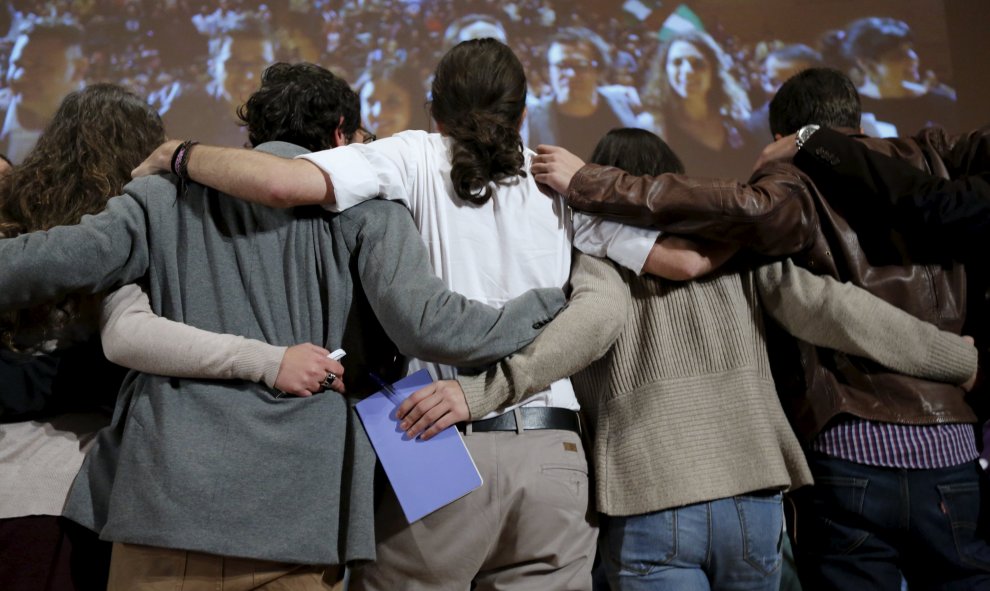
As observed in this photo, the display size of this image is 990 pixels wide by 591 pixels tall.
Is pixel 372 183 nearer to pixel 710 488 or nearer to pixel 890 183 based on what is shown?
pixel 710 488

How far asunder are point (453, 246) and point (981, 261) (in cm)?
110

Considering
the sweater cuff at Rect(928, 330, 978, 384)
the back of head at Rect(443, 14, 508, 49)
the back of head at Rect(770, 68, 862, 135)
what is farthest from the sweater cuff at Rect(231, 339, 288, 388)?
the back of head at Rect(443, 14, 508, 49)

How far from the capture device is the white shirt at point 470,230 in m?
1.65

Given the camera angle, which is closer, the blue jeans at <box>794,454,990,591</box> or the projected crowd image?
the blue jeans at <box>794,454,990,591</box>

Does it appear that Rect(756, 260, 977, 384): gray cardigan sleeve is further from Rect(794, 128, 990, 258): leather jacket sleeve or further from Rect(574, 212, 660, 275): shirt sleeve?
Rect(574, 212, 660, 275): shirt sleeve

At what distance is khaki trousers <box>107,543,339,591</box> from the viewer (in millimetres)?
1417

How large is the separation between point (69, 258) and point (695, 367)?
1153 millimetres

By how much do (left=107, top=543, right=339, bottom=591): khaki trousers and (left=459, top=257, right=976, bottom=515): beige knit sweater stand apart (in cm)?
45

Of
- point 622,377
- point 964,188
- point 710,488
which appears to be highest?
point 964,188

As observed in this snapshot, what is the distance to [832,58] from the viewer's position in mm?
4637

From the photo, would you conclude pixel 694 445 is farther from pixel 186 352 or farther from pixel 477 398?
pixel 186 352

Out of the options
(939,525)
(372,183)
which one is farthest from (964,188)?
(372,183)

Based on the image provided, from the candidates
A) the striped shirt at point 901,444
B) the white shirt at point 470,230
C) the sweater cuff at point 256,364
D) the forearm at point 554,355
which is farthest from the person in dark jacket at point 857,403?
the sweater cuff at point 256,364

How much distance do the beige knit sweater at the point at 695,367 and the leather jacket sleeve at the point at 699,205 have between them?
10cm
